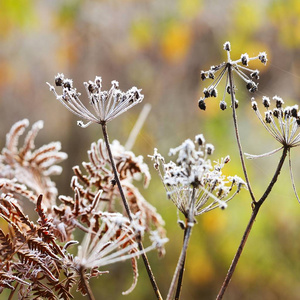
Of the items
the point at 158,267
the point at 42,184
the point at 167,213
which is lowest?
the point at 42,184

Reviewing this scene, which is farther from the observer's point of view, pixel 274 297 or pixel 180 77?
pixel 180 77

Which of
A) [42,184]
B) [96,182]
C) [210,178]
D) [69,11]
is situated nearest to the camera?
[210,178]

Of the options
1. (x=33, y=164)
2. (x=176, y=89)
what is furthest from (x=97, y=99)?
(x=176, y=89)

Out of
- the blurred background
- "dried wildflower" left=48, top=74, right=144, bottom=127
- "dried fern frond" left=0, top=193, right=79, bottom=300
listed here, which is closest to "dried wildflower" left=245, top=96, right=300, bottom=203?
"dried wildflower" left=48, top=74, right=144, bottom=127

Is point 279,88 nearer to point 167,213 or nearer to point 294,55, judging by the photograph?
point 294,55

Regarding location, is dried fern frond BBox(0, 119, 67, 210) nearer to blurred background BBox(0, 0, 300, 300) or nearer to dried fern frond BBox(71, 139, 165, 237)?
dried fern frond BBox(71, 139, 165, 237)

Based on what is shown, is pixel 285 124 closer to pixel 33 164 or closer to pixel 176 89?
pixel 33 164

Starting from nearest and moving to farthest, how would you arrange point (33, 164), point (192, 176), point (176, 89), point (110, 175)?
point (192, 176) → point (110, 175) → point (33, 164) → point (176, 89)

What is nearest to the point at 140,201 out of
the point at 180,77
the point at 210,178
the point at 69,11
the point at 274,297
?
the point at 210,178

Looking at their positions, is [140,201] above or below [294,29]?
below
